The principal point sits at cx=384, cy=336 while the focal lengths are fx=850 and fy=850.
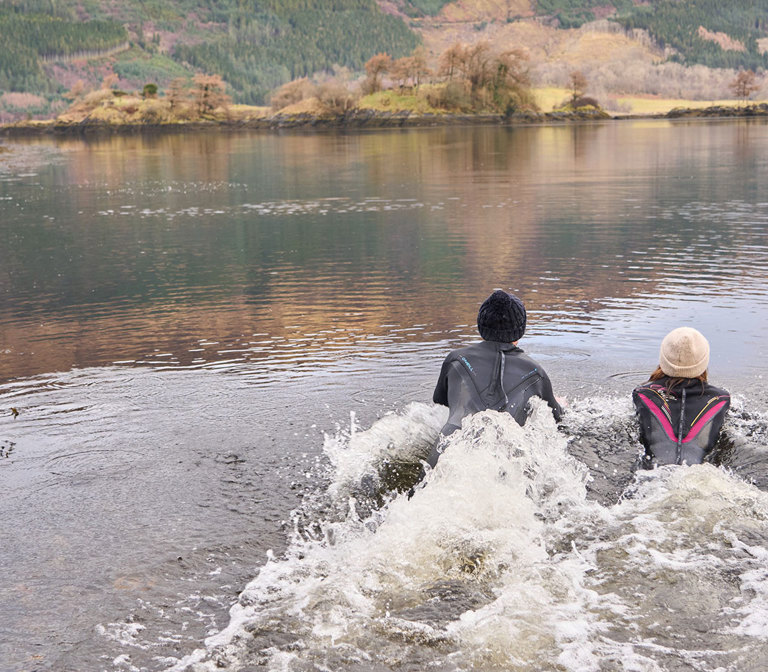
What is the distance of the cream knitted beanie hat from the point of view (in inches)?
257

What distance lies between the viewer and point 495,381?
255 inches

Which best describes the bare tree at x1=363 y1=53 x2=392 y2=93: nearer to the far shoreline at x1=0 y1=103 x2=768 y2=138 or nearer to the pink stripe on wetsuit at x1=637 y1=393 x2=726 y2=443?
the far shoreline at x1=0 y1=103 x2=768 y2=138

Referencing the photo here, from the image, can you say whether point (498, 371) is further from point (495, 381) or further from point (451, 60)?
point (451, 60)

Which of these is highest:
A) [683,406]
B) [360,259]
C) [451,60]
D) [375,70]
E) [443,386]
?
[451,60]

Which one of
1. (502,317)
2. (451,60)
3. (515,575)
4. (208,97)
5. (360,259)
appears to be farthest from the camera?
(208,97)

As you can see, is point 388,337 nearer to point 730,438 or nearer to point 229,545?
point 730,438

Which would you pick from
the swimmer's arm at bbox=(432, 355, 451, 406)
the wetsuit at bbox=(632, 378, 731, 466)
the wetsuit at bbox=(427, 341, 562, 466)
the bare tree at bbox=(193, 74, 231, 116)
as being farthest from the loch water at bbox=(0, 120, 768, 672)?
the bare tree at bbox=(193, 74, 231, 116)

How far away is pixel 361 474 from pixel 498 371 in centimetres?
151

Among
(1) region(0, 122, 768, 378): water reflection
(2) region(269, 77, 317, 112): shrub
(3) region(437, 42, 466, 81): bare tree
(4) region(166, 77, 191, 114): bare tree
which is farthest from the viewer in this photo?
(2) region(269, 77, 317, 112): shrub

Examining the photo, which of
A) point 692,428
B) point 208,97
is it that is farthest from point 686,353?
point 208,97

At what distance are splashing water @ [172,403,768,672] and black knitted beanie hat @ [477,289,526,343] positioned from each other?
60 centimetres

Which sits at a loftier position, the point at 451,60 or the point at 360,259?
the point at 451,60

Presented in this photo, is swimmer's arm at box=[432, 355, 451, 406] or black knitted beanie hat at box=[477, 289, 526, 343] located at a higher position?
black knitted beanie hat at box=[477, 289, 526, 343]

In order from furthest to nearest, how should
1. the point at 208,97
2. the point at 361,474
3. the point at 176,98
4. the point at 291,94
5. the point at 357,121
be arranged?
the point at 291,94 → the point at 176,98 → the point at 208,97 → the point at 357,121 → the point at 361,474
